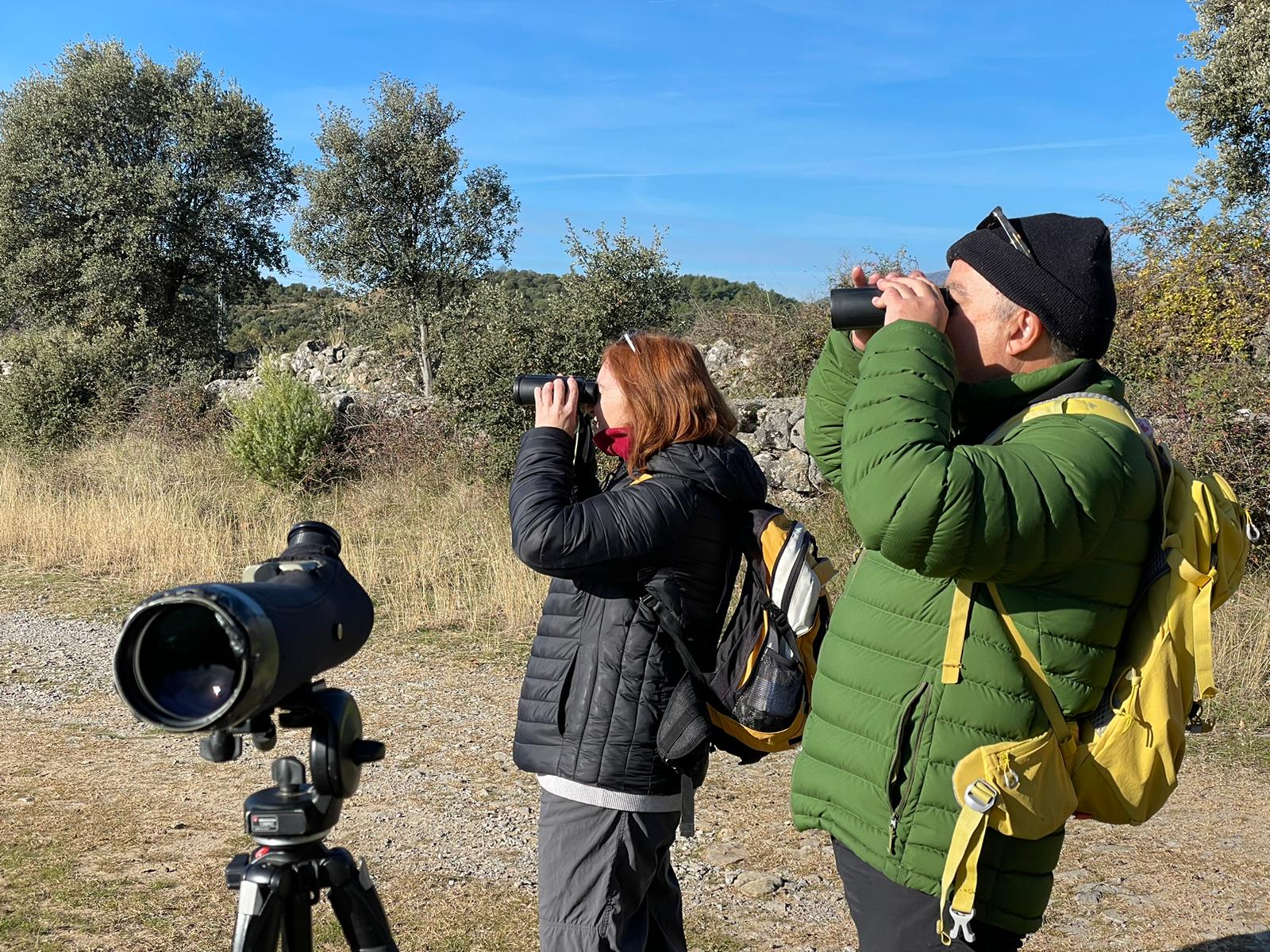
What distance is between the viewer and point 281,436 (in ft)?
42.8

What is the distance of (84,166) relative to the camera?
62.0 ft

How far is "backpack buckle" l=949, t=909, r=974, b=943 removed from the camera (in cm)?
159

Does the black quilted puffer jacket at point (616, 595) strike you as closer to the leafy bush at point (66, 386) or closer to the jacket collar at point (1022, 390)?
the jacket collar at point (1022, 390)

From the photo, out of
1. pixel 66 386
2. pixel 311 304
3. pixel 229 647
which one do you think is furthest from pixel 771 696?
pixel 311 304

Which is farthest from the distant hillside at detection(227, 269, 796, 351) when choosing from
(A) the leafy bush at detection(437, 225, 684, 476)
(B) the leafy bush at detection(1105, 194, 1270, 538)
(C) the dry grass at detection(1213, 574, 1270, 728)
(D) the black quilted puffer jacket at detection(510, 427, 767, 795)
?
(D) the black quilted puffer jacket at detection(510, 427, 767, 795)

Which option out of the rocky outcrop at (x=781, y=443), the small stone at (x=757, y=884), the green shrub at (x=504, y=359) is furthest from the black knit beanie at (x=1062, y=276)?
the green shrub at (x=504, y=359)

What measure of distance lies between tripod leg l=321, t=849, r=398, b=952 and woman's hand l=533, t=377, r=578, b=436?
3.61 ft

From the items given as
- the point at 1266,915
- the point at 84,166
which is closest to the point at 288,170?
the point at 84,166

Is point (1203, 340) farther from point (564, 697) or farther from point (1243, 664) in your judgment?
point (564, 697)

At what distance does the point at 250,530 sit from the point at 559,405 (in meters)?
8.82

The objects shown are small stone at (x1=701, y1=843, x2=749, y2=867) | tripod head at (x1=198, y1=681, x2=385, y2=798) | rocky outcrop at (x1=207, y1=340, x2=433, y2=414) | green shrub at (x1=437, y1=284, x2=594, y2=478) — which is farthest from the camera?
rocky outcrop at (x1=207, y1=340, x2=433, y2=414)

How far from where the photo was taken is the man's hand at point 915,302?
1747 millimetres

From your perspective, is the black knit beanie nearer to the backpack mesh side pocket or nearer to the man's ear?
the man's ear

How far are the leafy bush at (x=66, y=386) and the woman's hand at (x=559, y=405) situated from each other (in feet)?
51.9
